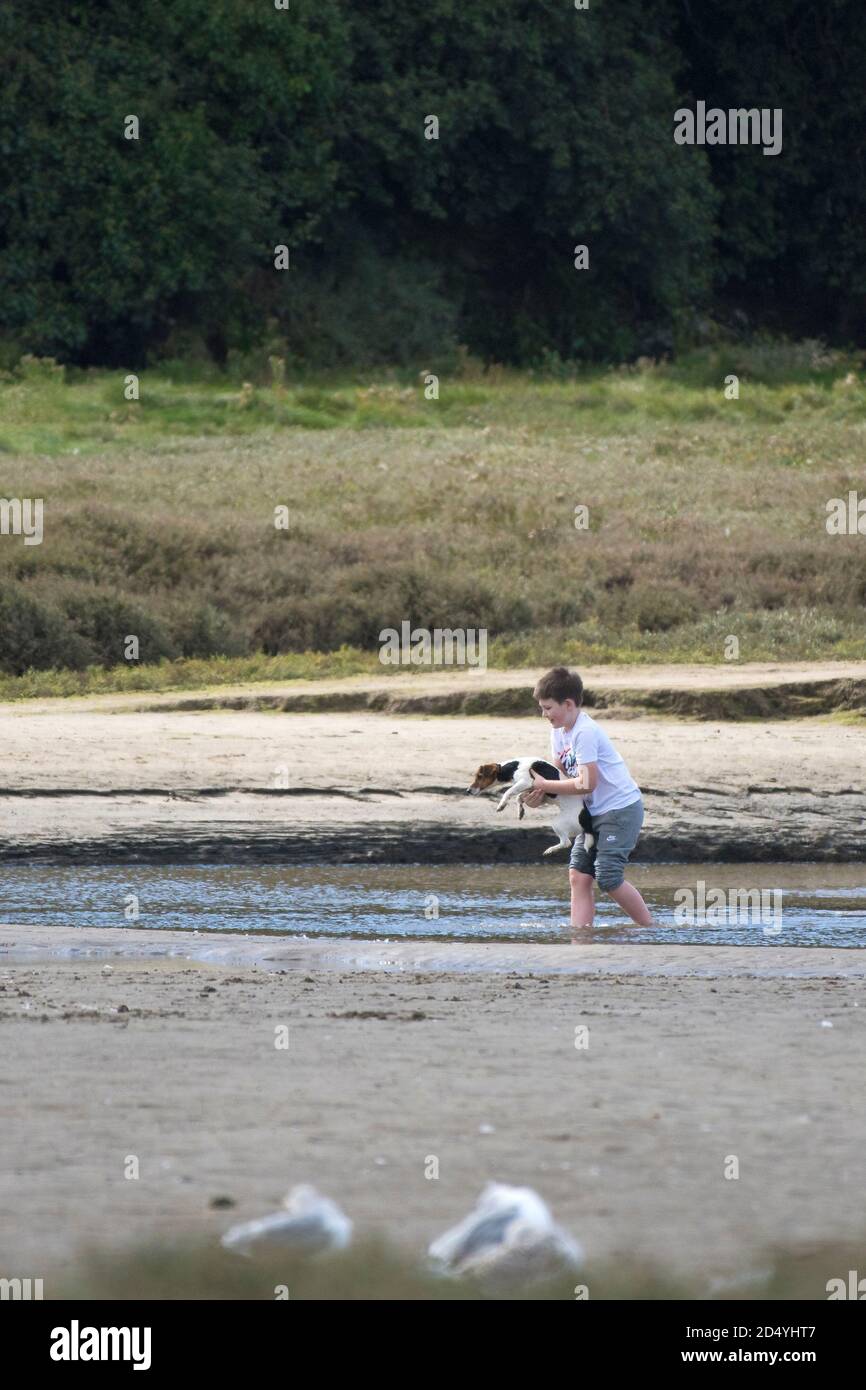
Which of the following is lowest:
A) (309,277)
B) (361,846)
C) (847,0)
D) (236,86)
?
(361,846)

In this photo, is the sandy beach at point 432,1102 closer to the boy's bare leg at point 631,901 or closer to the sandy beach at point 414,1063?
the sandy beach at point 414,1063

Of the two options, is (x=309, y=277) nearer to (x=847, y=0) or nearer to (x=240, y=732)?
(x=847, y=0)

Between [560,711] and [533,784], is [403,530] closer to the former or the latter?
[560,711]

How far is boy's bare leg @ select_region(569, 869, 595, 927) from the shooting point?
8578mm

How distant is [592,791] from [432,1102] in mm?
3577

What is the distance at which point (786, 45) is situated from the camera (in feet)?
143

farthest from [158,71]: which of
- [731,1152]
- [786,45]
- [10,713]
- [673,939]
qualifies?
[731,1152]

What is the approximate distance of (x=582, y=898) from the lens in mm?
8609

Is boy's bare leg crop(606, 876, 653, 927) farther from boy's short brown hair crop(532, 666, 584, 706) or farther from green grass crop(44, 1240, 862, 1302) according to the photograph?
green grass crop(44, 1240, 862, 1302)

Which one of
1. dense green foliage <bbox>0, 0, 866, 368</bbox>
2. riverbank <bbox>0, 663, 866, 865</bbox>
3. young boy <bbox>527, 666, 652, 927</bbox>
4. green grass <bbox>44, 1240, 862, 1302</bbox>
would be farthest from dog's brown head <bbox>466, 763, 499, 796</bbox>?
dense green foliage <bbox>0, 0, 866, 368</bbox>

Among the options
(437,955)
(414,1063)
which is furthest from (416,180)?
(414,1063)

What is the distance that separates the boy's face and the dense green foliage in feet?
77.6

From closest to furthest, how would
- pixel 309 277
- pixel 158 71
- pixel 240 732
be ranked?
pixel 240 732
pixel 158 71
pixel 309 277

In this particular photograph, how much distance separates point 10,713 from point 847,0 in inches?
1365
